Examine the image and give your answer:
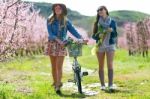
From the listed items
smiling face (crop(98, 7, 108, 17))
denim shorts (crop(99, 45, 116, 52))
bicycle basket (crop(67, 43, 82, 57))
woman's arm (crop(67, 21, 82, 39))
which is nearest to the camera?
bicycle basket (crop(67, 43, 82, 57))

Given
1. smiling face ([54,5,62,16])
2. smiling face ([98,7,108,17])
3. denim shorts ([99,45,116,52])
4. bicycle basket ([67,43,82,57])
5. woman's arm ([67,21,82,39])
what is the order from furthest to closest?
denim shorts ([99,45,116,52]), smiling face ([98,7,108,17]), woman's arm ([67,21,82,39]), smiling face ([54,5,62,16]), bicycle basket ([67,43,82,57])

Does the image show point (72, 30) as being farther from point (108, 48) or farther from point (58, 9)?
point (108, 48)

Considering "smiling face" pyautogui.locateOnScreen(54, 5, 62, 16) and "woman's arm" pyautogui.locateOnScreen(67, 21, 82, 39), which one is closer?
"smiling face" pyautogui.locateOnScreen(54, 5, 62, 16)

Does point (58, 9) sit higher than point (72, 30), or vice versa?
point (58, 9)

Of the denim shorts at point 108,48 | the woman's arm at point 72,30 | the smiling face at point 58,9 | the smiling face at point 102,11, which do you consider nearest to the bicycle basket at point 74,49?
the woman's arm at point 72,30

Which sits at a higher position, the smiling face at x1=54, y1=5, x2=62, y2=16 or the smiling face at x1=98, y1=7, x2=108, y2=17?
the smiling face at x1=54, y1=5, x2=62, y2=16

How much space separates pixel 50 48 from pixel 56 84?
1139 mm

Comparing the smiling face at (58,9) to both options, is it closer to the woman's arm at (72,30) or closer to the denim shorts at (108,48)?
the woman's arm at (72,30)

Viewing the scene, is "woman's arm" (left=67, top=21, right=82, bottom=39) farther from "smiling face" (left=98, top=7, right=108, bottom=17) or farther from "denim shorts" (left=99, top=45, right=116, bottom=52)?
"denim shorts" (left=99, top=45, right=116, bottom=52)

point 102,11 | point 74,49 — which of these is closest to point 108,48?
point 102,11

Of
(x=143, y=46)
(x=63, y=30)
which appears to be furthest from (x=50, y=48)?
(x=143, y=46)

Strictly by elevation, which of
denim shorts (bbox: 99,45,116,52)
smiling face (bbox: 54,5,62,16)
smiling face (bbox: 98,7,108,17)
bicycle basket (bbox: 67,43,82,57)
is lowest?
denim shorts (bbox: 99,45,116,52)

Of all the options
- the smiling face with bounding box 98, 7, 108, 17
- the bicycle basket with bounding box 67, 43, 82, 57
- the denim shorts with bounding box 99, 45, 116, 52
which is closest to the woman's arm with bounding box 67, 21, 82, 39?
the bicycle basket with bounding box 67, 43, 82, 57

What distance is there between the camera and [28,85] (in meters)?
18.8
